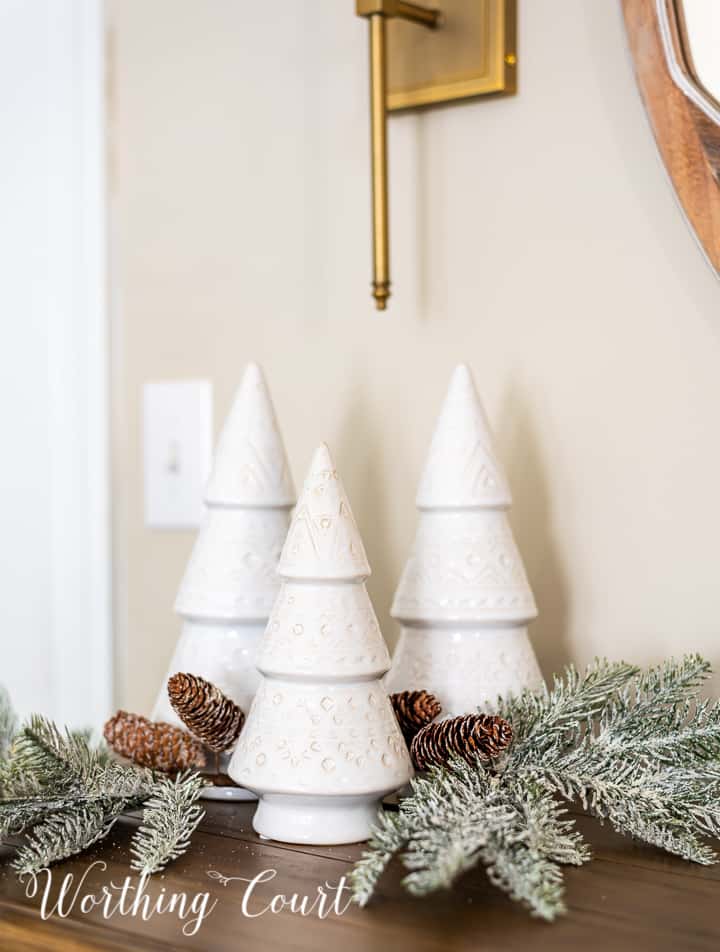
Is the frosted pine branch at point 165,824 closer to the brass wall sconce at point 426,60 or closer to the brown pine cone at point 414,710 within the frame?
the brown pine cone at point 414,710

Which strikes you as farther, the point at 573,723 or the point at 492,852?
the point at 573,723

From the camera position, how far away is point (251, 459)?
77 cm

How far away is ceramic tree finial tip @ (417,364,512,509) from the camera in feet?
2.40

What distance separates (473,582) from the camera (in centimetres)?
72

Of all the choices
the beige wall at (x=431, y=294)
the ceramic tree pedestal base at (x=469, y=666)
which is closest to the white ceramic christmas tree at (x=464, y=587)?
the ceramic tree pedestal base at (x=469, y=666)

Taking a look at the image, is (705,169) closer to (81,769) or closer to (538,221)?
(538,221)

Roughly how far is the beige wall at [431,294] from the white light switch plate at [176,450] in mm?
15

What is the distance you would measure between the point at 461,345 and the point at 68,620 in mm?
490

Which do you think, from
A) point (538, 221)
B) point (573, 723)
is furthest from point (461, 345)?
point (573, 723)

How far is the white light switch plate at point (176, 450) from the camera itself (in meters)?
1.01

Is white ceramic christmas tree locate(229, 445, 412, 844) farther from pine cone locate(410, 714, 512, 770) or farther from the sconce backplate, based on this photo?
the sconce backplate

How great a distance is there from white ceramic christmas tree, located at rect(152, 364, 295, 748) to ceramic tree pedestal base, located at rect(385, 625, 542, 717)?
0.11 metres

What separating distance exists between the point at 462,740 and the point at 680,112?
0.42m

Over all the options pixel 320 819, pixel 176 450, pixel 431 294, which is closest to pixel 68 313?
pixel 176 450
